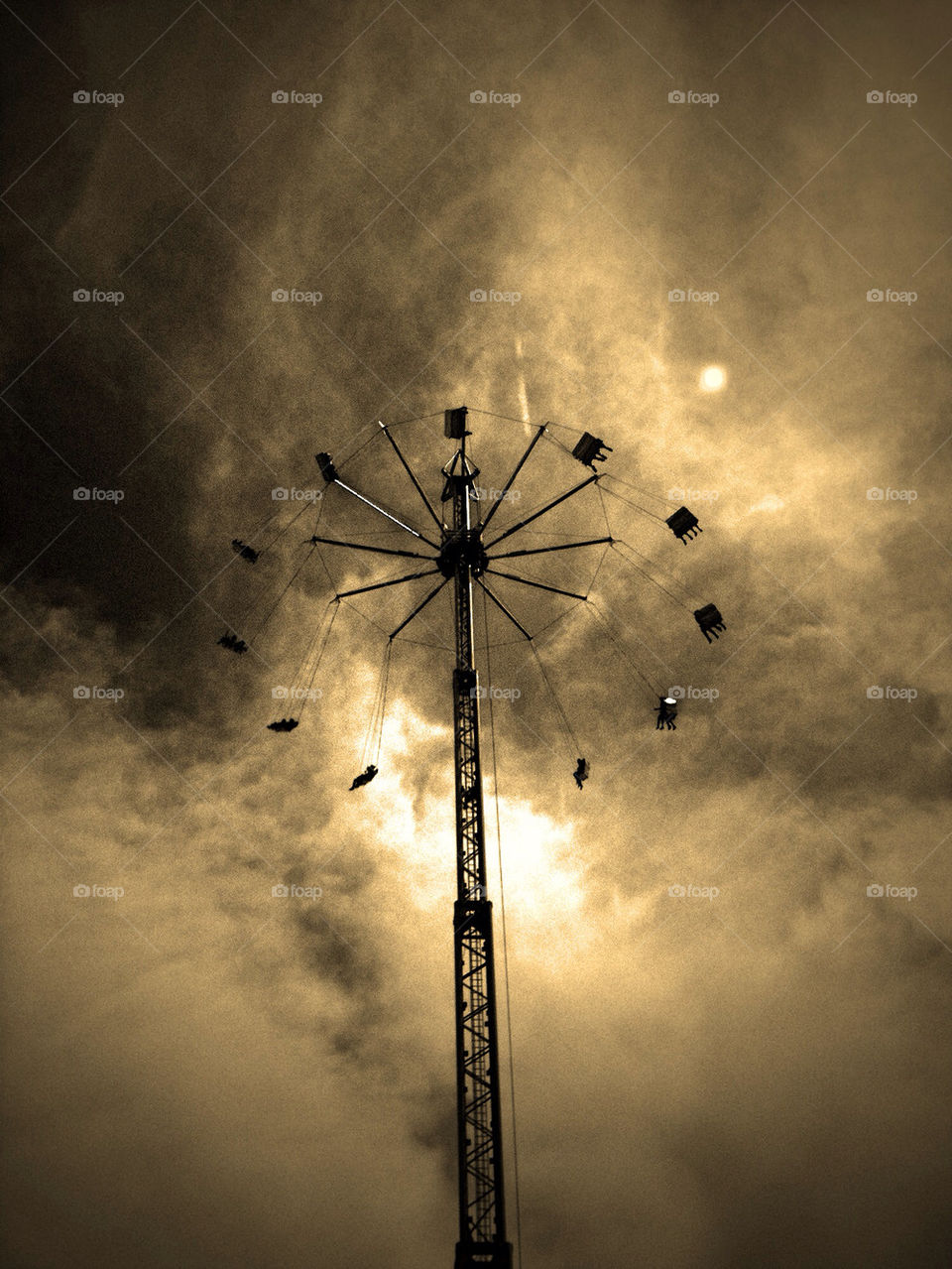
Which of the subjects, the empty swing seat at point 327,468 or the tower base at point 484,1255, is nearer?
the tower base at point 484,1255

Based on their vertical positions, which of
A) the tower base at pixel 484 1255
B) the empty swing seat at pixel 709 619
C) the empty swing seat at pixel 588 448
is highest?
the empty swing seat at pixel 588 448

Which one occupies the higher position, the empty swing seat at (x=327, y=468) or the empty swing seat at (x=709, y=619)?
the empty swing seat at (x=327, y=468)

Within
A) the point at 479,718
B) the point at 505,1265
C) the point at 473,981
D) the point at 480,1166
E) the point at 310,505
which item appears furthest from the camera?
the point at 310,505

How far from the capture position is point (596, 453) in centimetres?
2934

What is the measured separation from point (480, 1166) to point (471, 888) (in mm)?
7033

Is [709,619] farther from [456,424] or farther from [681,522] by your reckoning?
[456,424]

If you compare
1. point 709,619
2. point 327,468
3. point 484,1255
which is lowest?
point 484,1255

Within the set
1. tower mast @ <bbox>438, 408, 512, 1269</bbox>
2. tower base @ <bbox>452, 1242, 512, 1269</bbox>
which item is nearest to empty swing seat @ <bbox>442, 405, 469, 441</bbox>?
tower mast @ <bbox>438, 408, 512, 1269</bbox>

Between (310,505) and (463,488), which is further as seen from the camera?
(310,505)

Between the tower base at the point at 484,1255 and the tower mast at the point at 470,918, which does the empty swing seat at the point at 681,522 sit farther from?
the tower base at the point at 484,1255

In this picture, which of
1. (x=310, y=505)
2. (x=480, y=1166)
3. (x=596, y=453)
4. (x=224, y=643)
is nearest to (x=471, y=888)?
(x=480, y=1166)

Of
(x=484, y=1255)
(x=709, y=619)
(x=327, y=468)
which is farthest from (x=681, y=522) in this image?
(x=484, y=1255)

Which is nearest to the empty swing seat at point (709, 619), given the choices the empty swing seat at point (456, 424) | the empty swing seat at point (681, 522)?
the empty swing seat at point (681, 522)

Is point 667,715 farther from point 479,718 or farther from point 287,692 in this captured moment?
point 287,692
